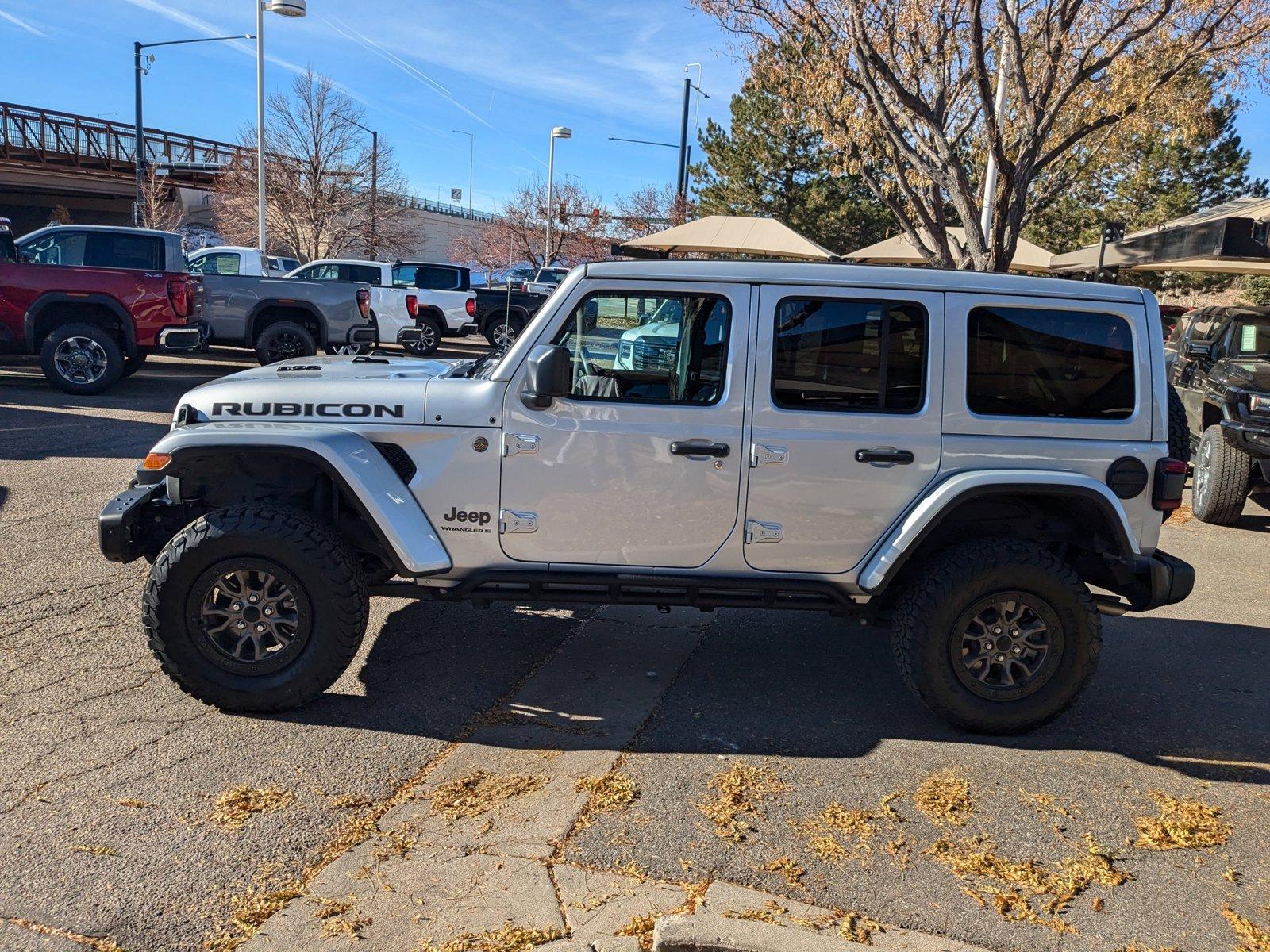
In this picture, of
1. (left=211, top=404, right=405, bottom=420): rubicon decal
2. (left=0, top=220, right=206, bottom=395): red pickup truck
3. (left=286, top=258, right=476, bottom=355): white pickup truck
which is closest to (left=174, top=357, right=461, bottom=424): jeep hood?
(left=211, top=404, right=405, bottom=420): rubicon decal

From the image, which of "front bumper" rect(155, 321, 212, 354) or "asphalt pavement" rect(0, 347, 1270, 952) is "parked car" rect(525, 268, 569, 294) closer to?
"front bumper" rect(155, 321, 212, 354)

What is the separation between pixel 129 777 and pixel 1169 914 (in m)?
3.55

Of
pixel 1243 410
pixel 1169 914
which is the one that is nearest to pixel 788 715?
pixel 1169 914

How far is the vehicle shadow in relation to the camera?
14.1 ft

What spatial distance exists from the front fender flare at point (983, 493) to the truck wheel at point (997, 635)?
206 mm

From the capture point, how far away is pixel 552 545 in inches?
170

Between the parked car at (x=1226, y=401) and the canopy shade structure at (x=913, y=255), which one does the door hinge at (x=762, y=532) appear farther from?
the canopy shade structure at (x=913, y=255)

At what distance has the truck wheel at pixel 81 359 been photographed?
12.2m

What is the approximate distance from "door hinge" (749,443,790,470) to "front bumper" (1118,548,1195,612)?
1.56 metres

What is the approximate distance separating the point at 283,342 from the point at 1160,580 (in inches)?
534

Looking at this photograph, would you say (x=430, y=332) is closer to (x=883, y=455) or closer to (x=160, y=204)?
(x=883, y=455)

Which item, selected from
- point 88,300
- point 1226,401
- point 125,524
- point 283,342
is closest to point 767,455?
point 125,524

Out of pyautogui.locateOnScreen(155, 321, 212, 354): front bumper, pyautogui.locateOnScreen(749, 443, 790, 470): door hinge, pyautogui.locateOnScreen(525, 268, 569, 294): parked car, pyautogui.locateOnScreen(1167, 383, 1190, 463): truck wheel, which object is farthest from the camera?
pyautogui.locateOnScreen(525, 268, 569, 294): parked car

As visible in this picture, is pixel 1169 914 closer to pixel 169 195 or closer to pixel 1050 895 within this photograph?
pixel 1050 895
